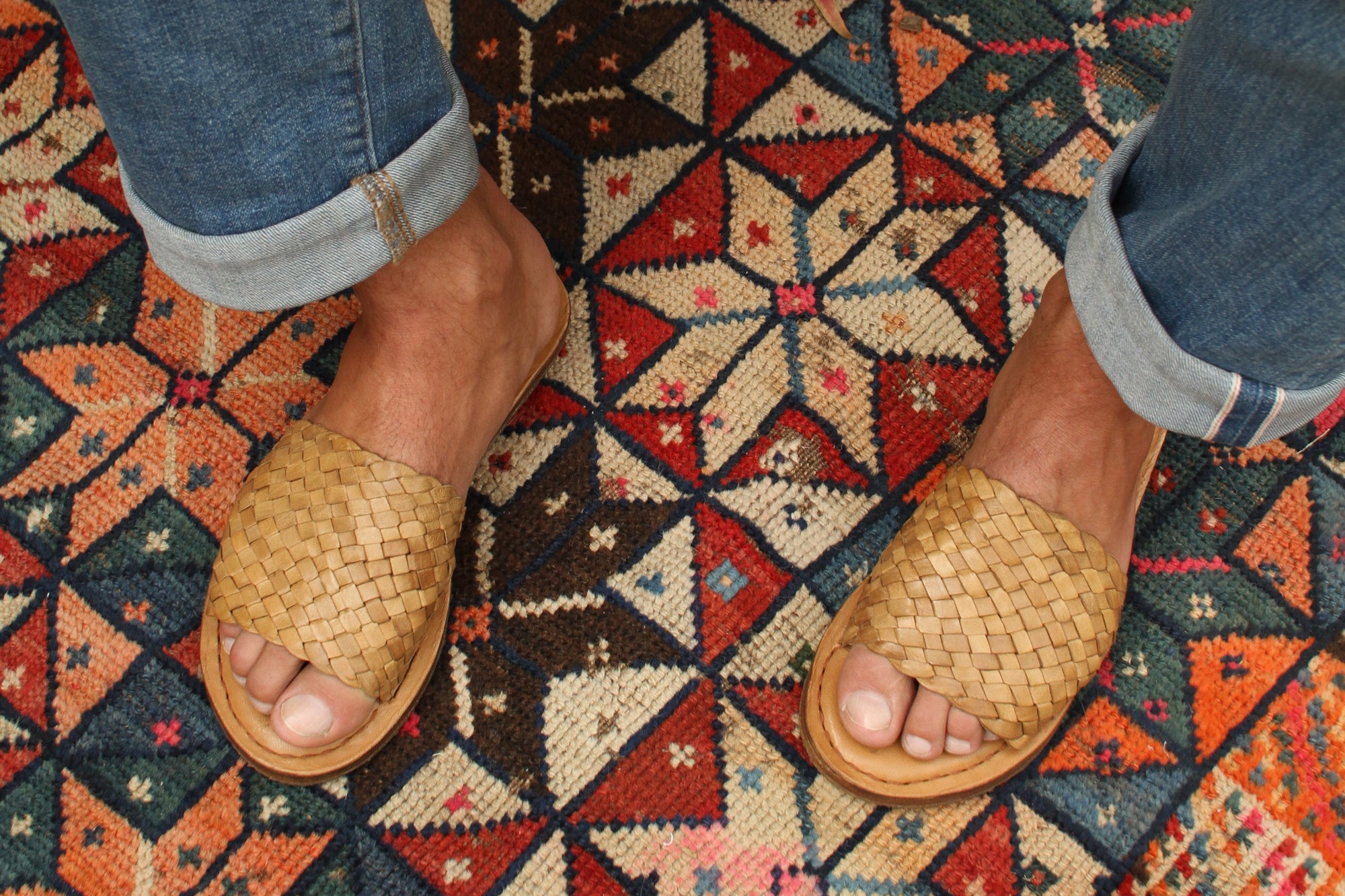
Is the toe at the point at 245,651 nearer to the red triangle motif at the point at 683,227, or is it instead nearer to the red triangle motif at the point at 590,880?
the red triangle motif at the point at 590,880

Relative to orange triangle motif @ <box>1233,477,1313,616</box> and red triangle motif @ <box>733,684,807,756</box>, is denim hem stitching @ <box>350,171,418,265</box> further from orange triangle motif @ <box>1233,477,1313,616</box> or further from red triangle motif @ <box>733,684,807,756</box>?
orange triangle motif @ <box>1233,477,1313,616</box>

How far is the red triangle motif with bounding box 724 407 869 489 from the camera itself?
2.27ft

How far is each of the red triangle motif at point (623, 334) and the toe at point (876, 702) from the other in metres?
0.30

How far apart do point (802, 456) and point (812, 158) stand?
0.28 meters

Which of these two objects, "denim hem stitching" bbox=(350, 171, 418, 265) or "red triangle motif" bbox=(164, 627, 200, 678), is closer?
"denim hem stitching" bbox=(350, 171, 418, 265)

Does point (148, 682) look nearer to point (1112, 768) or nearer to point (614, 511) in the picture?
point (614, 511)

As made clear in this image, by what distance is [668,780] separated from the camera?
63 centimetres

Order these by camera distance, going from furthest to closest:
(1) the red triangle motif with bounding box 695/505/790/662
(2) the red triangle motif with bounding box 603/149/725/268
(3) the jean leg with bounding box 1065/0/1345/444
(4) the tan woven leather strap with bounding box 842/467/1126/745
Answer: (2) the red triangle motif with bounding box 603/149/725/268, (1) the red triangle motif with bounding box 695/505/790/662, (4) the tan woven leather strap with bounding box 842/467/1126/745, (3) the jean leg with bounding box 1065/0/1345/444

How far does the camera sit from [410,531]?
22.7 inches

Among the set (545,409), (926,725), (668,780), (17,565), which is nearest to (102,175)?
(17,565)

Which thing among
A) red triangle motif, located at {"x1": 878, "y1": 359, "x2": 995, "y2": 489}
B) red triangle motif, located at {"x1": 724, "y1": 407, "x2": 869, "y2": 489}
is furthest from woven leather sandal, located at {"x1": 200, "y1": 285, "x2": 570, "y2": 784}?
red triangle motif, located at {"x1": 878, "y1": 359, "x2": 995, "y2": 489}

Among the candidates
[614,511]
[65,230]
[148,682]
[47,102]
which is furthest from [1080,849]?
[47,102]

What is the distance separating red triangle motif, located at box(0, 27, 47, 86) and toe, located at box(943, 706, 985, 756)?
986 mm

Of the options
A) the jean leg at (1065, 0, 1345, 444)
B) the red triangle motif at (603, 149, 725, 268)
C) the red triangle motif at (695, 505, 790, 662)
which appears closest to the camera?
the jean leg at (1065, 0, 1345, 444)
